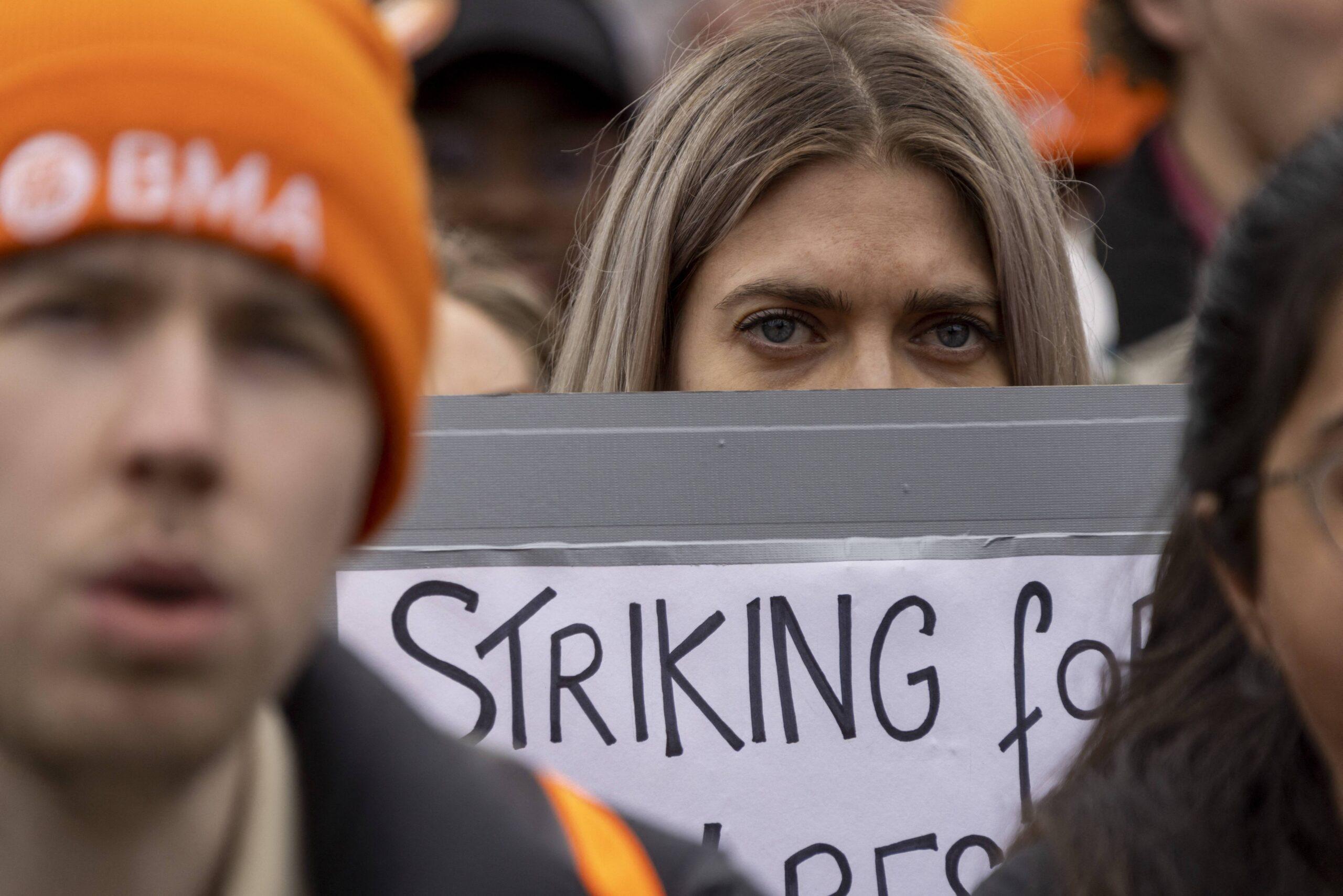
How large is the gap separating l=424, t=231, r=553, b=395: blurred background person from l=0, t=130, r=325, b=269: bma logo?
152 cm

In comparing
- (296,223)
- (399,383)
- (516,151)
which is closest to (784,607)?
(399,383)

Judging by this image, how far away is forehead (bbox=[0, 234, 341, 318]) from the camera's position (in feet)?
3.27

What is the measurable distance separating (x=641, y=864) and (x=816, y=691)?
1.79ft

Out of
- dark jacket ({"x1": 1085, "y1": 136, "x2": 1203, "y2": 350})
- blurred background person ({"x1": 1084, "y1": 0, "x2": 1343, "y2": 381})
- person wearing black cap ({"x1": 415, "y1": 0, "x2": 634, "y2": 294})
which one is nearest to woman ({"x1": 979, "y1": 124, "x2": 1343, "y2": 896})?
blurred background person ({"x1": 1084, "y1": 0, "x2": 1343, "y2": 381})

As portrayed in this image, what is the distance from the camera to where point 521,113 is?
4613 millimetres

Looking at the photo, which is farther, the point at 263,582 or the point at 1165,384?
the point at 1165,384

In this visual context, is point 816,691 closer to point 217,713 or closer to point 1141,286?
point 217,713

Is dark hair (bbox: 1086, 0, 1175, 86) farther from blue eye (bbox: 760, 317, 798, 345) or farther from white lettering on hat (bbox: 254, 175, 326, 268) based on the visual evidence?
white lettering on hat (bbox: 254, 175, 326, 268)

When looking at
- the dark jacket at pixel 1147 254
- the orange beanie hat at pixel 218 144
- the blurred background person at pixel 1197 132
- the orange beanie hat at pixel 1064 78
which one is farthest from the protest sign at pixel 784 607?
the orange beanie hat at pixel 1064 78

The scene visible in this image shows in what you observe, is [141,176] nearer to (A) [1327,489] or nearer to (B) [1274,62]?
(A) [1327,489]

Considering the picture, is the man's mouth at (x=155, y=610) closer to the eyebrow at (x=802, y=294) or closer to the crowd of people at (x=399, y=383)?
the crowd of people at (x=399, y=383)

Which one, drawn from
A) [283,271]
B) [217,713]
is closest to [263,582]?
[217,713]

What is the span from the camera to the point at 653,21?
317 inches

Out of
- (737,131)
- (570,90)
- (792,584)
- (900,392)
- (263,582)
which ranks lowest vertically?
(263,582)
